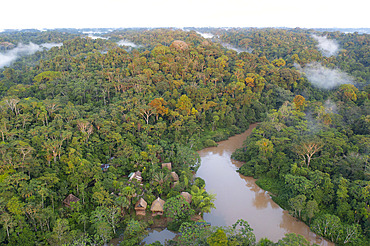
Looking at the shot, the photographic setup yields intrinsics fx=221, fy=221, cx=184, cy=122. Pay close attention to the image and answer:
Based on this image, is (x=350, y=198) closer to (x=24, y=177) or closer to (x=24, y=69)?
(x=24, y=177)

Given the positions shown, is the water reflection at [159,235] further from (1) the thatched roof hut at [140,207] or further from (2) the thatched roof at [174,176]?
(2) the thatched roof at [174,176]

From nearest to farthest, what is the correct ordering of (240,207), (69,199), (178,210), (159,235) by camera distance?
(159,235) → (178,210) → (69,199) → (240,207)

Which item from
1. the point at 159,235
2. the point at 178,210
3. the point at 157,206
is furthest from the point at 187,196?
the point at 159,235

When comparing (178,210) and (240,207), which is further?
(240,207)

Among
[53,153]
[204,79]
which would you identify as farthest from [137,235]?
[204,79]

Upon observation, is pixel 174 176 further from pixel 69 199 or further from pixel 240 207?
pixel 69 199

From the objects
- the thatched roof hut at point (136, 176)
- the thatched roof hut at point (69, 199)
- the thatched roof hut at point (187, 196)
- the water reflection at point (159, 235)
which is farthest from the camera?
the thatched roof hut at point (136, 176)

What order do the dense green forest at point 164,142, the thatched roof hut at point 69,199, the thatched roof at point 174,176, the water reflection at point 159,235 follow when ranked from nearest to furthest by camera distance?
1. the dense green forest at point 164,142
2. the water reflection at point 159,235
3. the thatched roof hut at point 69,199
4. the thatched roof at point 174,176

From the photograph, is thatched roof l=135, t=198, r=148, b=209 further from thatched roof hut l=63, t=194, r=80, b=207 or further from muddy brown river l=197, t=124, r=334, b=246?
muddy brown river l=197, t=124, r=334, b=246

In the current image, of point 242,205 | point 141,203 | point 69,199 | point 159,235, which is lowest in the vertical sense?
point 242,205

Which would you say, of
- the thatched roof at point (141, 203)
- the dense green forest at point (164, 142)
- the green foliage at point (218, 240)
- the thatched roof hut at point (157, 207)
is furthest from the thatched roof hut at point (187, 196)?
the green foliage at point (218, 240)
